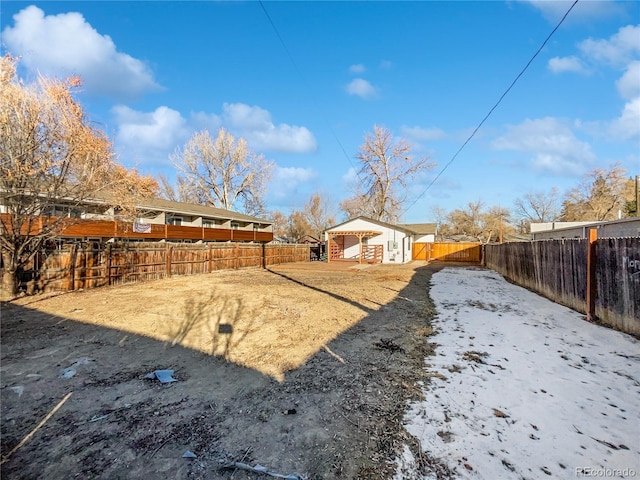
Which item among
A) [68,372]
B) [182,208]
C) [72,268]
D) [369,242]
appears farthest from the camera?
[369,242]

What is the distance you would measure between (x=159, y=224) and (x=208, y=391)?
1977 centimetres

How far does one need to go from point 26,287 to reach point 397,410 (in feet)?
37.9

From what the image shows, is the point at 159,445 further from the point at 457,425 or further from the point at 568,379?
the point at 568,379

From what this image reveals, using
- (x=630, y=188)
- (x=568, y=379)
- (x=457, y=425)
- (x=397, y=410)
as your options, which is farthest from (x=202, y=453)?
(x=630, y=188)

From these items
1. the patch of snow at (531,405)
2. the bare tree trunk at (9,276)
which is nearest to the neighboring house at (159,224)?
the bare tree trunk at (9,276)

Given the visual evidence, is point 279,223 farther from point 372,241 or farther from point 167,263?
point 167,263

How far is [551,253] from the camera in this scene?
7910 mm

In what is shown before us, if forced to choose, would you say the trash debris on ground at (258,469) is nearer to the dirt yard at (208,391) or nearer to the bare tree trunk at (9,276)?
the dirt yard at (208,391)

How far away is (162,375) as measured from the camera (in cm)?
388

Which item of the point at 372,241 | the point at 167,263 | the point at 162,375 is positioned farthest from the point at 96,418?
the point at 372,241

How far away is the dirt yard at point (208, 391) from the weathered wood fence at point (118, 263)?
116 inches

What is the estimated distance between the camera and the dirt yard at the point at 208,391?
234 centimetres

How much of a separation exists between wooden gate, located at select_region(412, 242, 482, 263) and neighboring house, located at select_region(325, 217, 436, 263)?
359 centimetres

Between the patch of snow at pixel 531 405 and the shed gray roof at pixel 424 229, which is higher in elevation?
the shed gray roof at pixel 424 229
